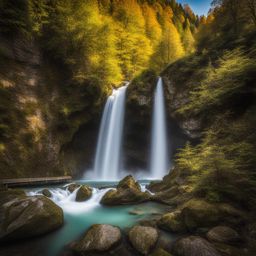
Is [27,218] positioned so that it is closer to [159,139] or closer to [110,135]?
[110,135]

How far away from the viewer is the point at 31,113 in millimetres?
12492

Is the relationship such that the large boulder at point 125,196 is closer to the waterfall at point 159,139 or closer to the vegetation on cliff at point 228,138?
the vegetation on cliff at point 228,138

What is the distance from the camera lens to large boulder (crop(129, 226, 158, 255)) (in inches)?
153

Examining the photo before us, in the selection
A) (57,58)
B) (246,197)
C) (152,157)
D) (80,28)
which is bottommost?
(246,197)

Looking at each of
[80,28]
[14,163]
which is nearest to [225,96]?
[14,163]

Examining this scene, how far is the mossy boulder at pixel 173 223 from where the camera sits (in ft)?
15.3

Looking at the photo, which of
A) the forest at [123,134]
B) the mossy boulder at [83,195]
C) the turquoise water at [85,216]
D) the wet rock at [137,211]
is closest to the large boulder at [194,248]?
the forest at [123,134]

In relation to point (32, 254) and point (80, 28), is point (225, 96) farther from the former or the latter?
point (80, 28)

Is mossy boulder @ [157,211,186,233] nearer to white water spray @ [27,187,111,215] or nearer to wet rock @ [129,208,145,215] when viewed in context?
wet rock @ [129,208,145,215]

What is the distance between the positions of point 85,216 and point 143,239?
10.4 feet

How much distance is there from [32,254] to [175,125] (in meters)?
13.2

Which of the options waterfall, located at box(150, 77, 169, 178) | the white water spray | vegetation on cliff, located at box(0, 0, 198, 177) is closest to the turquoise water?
the white water spray

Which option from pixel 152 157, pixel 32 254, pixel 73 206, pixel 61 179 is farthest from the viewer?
pixel 152 157

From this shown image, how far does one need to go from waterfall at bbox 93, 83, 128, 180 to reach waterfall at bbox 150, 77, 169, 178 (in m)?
3.22
